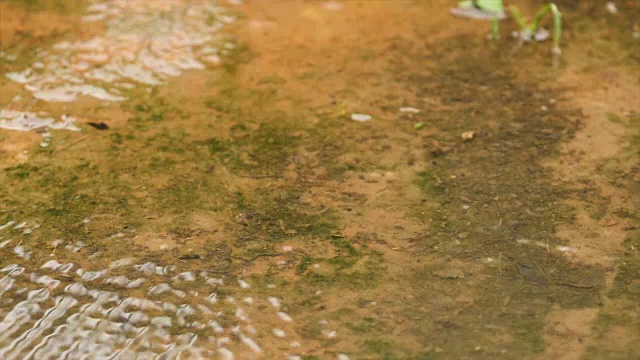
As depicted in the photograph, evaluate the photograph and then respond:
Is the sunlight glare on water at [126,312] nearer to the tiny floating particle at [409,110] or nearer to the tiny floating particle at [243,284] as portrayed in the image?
the tiny floating particle at [243,284]

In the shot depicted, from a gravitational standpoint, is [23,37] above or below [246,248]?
above

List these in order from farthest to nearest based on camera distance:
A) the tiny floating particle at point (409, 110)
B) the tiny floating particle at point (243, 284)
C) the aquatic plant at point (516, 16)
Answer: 1. the aquatic plant at point (516, 16)
2. the tiny floating particle at point (409, 110)
3. the tiny floating particle at point (243, 284)

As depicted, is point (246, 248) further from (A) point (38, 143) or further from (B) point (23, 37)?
(B) point (23, 37)

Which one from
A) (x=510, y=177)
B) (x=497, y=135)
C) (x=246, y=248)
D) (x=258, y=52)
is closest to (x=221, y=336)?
(x=246, y=248)

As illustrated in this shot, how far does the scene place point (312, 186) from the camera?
1.91 meters

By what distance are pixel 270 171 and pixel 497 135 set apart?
2.25 feet

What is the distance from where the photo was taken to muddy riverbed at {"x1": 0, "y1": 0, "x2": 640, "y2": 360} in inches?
59.1

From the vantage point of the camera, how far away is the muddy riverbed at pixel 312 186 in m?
1.50

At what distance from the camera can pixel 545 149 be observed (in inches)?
81.0

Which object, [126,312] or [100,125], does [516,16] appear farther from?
[126,312]

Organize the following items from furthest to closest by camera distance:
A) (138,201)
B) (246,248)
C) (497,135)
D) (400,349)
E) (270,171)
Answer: (497,135) < (270,171) < (138,201) < (246,248) < (400,349)

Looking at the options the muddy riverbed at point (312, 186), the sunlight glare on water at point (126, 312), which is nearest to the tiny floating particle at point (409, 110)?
the muddy riverbed at point (312, 186)

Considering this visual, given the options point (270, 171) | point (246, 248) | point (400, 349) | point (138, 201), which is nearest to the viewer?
point (400, 349)

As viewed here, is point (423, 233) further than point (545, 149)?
No
